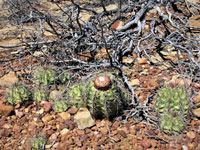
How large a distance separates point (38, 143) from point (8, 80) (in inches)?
51.0

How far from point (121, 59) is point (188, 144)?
1.67 metres

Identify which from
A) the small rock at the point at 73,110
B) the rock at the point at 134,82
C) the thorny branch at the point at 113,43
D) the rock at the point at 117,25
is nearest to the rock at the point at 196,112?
the thorny branch at the point at 113,43

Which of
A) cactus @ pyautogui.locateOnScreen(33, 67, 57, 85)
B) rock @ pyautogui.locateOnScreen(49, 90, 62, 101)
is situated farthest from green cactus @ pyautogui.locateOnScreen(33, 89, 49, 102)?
cactus @ pyautogui.locateOnScreen(33, 67, 57, 85)

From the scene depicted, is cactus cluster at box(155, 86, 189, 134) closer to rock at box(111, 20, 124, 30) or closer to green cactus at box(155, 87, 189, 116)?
green cactus at box(155, 87, 189, 116)

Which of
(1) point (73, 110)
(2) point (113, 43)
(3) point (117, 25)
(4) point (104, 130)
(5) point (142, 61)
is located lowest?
(4) point (104, 130)

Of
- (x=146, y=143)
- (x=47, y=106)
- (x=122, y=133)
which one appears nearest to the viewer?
(x=146, y=143)

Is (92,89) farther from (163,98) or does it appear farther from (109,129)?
(163,98)

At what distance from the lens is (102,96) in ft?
7.68

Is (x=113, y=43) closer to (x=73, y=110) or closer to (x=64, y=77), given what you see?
(x=64, y=77)

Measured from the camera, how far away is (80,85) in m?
2.70

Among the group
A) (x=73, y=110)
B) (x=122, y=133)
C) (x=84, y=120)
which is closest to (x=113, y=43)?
(x=73, y=110)

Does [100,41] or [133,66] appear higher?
[100,41]

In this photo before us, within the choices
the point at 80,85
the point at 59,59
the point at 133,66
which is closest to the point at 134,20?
the point at 133,66

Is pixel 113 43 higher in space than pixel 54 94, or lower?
higher
